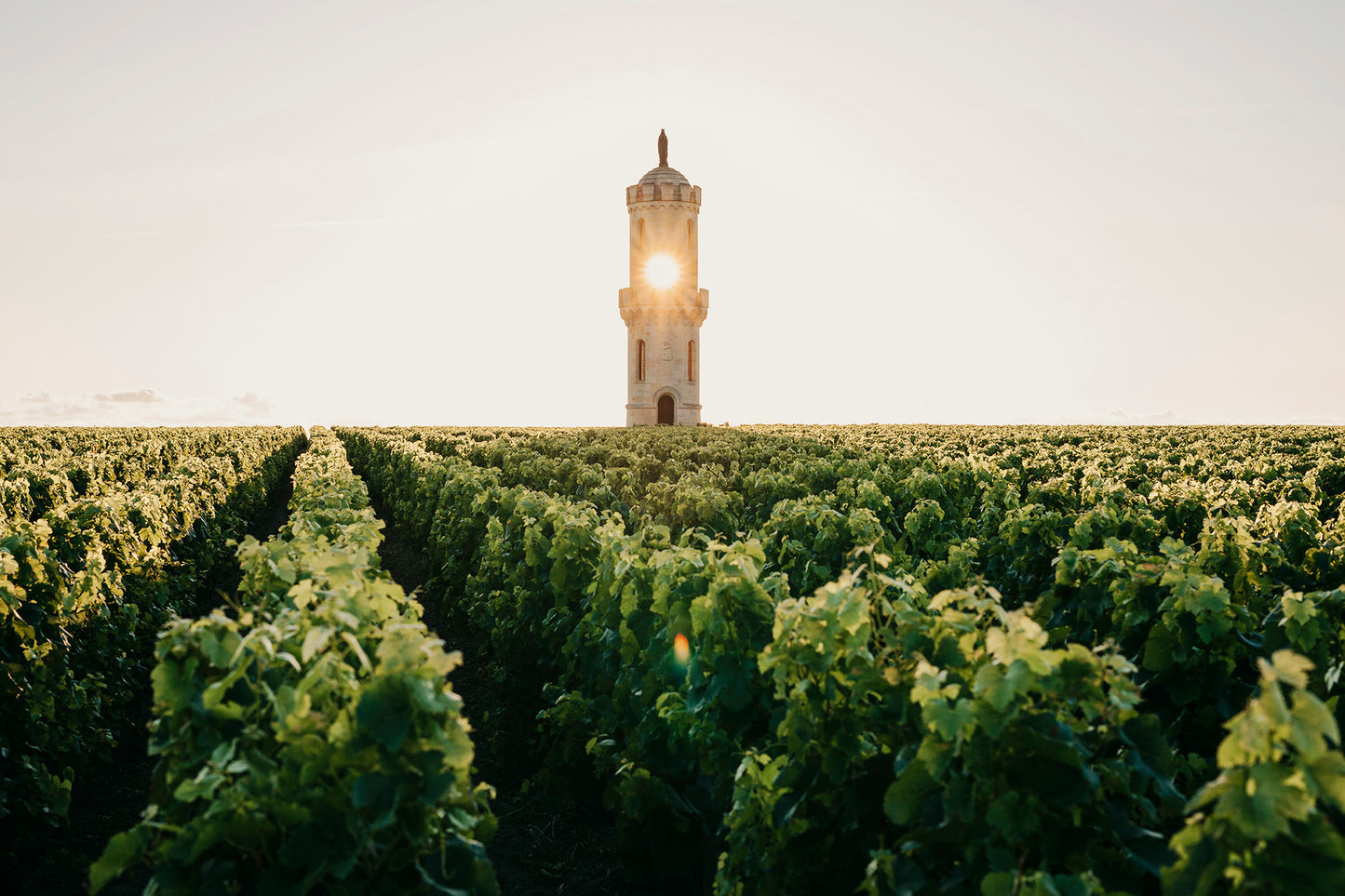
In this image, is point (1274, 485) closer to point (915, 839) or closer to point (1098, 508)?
point (1098, 508)

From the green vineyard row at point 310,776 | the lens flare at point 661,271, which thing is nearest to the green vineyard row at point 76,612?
the green vineyard row at point 310,776

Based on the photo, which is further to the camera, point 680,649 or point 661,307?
point 661,307

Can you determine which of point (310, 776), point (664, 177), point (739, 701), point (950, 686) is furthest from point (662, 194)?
point (310, 776)

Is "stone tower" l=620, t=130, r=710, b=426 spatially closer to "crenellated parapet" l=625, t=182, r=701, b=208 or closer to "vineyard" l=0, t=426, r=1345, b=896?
"crenellated parapet" l=625, t=182, r=701, b=208

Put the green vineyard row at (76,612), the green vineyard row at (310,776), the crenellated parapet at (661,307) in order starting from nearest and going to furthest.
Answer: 1. the green vineyard row at (310,776)
2. the green vineyard row at (76,612)
3. the crenellated parapet at (661,307)

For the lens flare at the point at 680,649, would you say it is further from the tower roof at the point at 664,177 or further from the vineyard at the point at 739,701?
the tower roof at the point at 664,177

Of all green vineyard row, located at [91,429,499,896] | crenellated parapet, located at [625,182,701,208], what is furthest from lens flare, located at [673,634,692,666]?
crenellated parapet, located at [625,182,701,208]

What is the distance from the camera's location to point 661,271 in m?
54.7

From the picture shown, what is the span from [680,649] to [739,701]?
0.98 m

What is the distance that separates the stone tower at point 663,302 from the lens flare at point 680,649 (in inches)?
1898

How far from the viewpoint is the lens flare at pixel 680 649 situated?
5512 millimetres

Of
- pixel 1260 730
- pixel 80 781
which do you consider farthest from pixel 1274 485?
pixel 80 781

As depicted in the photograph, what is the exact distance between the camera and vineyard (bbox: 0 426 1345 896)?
280 cm

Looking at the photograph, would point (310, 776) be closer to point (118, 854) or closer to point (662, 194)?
point (118, 854)
